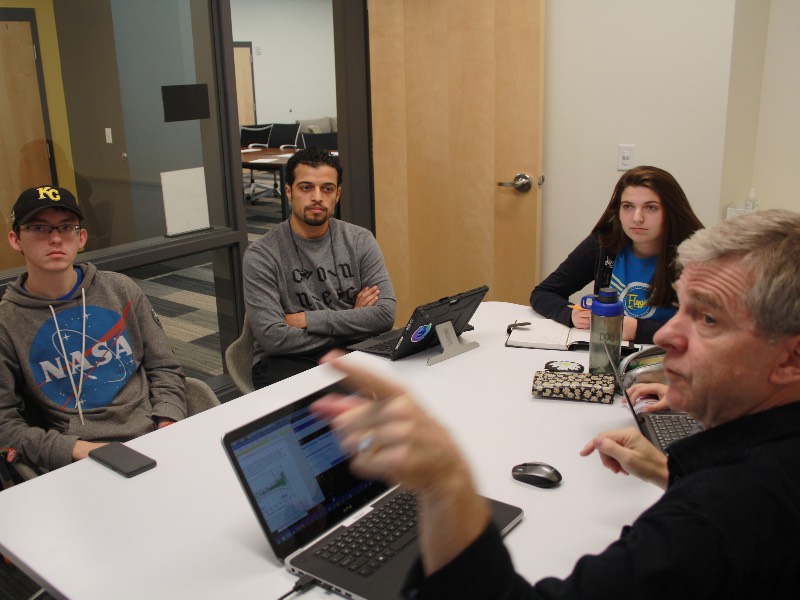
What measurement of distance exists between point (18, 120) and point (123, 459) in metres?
1.94

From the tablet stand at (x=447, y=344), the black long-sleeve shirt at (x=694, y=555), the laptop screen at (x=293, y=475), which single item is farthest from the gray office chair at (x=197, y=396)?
the black long-sleeve shirt at (x=694, y=555)

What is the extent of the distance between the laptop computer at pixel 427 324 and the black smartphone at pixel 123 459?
2.74 ft

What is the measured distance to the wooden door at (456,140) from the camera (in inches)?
153

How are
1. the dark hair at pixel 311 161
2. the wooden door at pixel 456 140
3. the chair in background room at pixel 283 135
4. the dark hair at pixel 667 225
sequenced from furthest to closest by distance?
the chair in background room at pixel 283 135, the wooden door at pixel 456 140, the dark hair at pixel 311 161, the dark hair at pixel 667 225

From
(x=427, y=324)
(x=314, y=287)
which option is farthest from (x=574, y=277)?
(x=314, y=287)

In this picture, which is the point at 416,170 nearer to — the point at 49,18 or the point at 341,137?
the point at 341,137

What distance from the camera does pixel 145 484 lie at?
5.69 feet

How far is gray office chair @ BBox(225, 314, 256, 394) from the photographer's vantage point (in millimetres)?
2773

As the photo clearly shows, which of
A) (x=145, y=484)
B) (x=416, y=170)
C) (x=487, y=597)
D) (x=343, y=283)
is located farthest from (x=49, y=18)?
(x=487, y=597)

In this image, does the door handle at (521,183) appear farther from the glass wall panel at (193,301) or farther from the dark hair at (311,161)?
the glass wall panel at (193,301)

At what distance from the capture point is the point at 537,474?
1645 millimetres

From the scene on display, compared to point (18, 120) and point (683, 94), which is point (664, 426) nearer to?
point (683, 94)

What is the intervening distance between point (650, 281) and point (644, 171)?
1.26ft

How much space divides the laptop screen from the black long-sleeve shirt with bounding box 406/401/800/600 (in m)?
0.52
